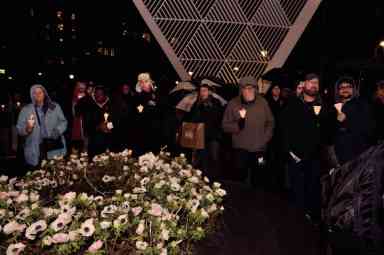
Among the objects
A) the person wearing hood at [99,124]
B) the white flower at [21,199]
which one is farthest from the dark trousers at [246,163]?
the white flower at [21,199]

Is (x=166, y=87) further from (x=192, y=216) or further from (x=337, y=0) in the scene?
(x=337, y=0)

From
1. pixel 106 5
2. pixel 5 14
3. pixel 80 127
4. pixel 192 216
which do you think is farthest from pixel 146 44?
pixel 192 216

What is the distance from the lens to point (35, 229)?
2.39 m

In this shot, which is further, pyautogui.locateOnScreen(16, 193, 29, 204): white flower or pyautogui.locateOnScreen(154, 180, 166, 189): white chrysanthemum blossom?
pyautogui.locateOnScreen(154, 180, 166, 189): white chrysanthemum blossom

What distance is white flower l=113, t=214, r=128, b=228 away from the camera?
243 cm

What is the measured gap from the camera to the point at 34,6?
42.7 m

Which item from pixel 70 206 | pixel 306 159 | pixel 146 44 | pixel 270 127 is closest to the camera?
pixel 70 206

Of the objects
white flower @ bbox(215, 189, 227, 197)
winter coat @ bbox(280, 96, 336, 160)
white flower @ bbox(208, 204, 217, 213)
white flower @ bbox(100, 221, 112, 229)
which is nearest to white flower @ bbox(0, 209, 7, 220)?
white flower @ bbox(100, 221, 112, 229)

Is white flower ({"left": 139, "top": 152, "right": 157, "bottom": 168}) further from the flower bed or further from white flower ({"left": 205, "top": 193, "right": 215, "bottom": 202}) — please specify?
white flower ({"left": 205, "top": 193, "right": 215, "bottom": 202})

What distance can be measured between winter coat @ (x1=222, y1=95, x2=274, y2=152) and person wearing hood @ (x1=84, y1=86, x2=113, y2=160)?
2.01 m

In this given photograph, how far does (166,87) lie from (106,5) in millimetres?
37487

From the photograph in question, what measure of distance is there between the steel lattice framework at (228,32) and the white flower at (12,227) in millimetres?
10839

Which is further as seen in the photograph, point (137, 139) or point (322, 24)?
point (322, 24)

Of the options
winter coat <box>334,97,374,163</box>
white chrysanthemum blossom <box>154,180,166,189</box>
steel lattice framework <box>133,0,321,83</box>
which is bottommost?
white chrysanthemum blossom <box>154,180,166,189</box>
